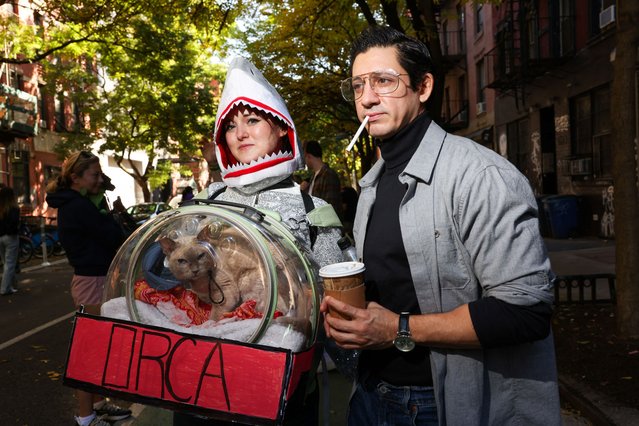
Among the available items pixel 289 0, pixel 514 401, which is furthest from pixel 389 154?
pixel 289 0

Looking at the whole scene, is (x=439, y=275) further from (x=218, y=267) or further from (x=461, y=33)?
(x=461, y=33)

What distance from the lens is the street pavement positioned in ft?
13.8

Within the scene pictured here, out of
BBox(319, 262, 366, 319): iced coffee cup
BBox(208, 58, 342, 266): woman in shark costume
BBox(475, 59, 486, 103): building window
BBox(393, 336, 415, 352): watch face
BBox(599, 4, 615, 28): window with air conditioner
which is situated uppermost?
BBox(475, 59, 486, 103): building window

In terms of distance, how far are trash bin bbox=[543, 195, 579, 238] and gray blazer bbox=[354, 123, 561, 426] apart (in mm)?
15517

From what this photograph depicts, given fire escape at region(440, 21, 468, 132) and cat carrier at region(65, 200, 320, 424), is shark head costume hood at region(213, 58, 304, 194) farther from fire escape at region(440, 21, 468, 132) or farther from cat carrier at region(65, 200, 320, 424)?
fire escape at region(440, 21, 468, 132)

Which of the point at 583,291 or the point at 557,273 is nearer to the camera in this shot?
the point at 583,291

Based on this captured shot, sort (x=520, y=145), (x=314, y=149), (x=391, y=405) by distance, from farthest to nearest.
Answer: (x=520, y=145), (x=314, y=149), (x=391, y=405)

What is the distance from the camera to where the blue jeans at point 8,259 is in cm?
1115

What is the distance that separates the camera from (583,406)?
14.8 feet

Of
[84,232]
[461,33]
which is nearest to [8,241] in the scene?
[84,232]

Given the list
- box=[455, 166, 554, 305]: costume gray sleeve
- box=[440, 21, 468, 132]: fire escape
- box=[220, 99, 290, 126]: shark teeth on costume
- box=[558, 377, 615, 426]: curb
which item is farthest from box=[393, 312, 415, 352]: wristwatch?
box=[440, 21, 468, 132]: fire escape

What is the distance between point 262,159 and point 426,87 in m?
0.88

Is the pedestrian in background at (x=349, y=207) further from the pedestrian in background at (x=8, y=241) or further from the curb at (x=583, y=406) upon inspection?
the curb at (x=583, y=406)

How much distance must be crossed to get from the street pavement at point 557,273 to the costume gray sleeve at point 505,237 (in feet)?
3.51
